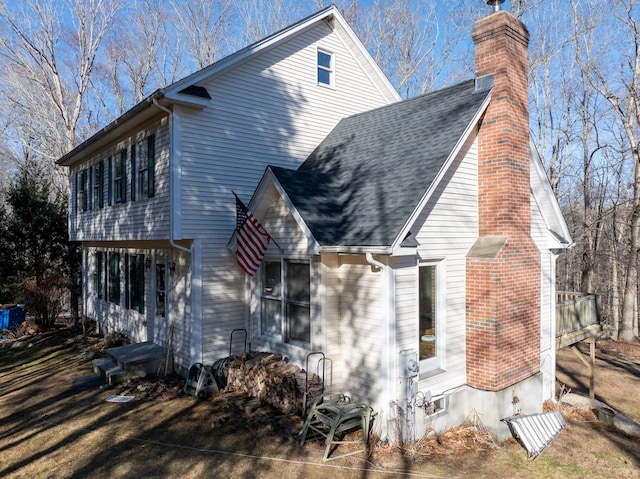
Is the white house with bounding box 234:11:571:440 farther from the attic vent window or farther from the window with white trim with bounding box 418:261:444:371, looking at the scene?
the attic vent window

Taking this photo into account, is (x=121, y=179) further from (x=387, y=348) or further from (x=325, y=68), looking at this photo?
(x=387, y=348)

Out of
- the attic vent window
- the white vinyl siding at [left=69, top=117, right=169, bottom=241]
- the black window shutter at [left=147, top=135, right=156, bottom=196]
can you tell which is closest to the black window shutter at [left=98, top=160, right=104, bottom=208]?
the white vinyl siding at [left=69, top=117, right=169, bottom=241]

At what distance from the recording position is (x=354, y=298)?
7180mm

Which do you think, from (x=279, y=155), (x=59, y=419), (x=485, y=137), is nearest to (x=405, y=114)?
(x=485, y=137)

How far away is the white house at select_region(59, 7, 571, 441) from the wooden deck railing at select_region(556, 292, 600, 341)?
4.75ft

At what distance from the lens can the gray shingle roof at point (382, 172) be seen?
692 cm

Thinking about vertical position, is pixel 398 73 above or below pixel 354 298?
above

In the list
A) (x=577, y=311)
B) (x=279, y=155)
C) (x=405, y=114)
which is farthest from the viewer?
(x=577, y=311)

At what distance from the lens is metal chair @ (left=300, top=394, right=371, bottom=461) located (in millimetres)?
6418

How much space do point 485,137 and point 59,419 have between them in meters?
9.50

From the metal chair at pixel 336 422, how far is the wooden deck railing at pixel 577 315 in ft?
22.4

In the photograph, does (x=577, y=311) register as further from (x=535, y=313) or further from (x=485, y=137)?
(x=485, y=137)

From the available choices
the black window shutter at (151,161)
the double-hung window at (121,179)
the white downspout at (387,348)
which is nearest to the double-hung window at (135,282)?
the double-hung window at (121,179)

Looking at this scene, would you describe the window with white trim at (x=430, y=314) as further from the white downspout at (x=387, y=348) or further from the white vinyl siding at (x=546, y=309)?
the white vinyl siding at (x=546, y=309)
